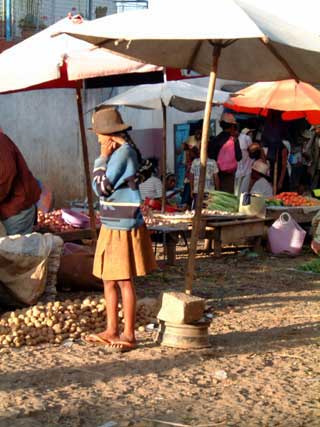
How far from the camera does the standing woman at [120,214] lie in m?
5.93

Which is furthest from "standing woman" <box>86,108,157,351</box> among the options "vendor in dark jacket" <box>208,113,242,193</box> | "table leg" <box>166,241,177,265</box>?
"vendor in dark jacket" <box>208,113,242,193</box>

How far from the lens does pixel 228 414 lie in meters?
4.83

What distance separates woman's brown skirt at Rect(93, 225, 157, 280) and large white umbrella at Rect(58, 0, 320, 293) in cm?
63

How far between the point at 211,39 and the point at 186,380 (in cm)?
244

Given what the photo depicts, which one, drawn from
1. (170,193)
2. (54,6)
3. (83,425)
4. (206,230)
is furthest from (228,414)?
(54,6)

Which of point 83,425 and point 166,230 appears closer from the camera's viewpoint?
point 83,425

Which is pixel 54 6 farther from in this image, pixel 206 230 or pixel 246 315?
pixel 246 315

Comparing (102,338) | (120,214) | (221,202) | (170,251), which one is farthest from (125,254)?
(221,202)

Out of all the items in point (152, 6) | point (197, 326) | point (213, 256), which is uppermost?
point (152, 6)

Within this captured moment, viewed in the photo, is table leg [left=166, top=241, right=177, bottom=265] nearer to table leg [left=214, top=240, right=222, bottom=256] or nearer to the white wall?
table leg [left=214, top=240, right=222, bottom=256]

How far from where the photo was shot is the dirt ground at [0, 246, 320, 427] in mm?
4762

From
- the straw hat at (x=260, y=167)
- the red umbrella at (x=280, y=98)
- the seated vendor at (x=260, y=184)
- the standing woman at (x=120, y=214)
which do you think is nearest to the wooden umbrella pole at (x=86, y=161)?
the standing woman at (x=120, y=214)

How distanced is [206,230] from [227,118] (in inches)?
98.8

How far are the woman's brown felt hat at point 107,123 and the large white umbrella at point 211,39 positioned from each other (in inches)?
22.7
